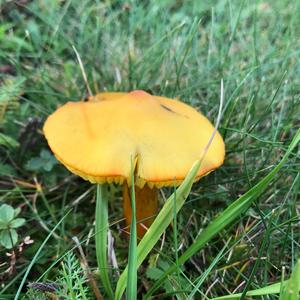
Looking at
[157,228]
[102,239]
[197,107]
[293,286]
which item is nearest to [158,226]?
[157,228]

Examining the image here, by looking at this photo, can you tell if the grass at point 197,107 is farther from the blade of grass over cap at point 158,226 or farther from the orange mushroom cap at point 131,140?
the orange mushroom cap at point 131,140

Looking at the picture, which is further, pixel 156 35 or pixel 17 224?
pixel 156 35

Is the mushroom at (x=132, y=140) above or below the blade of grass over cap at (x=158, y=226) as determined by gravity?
above

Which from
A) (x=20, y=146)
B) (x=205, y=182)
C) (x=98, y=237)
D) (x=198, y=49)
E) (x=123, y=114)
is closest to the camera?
(x=98, y=237)

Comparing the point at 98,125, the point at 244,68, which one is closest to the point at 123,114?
the point at 98,125

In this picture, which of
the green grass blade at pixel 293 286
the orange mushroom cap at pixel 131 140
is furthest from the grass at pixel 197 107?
the orange mushroom cap at pixel 131 140

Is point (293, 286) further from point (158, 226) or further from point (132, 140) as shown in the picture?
point (132, 140)

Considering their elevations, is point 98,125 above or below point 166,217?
above

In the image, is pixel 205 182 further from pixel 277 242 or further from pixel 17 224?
pixel 17 224
